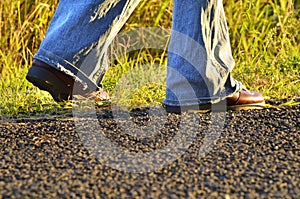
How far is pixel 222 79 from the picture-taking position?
296 cm

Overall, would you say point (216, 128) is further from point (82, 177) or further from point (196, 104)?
point (82, 177)

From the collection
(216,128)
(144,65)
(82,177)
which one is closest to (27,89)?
(144,65)

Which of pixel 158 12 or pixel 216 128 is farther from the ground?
pixel 158 12

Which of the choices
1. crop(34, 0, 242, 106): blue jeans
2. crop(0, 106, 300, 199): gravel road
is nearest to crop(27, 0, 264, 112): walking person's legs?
crop(34, 0, 242, 106): blue jeans

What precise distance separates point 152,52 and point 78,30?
2242mm

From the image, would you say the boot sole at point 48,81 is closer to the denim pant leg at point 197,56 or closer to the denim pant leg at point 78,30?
the denim pant leg at point 78,30

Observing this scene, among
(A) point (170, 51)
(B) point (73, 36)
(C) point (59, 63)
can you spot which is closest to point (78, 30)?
(B) point (73, 36)

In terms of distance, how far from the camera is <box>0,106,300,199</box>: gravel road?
1.97m

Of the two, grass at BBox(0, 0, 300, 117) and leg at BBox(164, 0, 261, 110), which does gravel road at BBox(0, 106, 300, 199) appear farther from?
grass at BBox(0, 0, 300, 117)

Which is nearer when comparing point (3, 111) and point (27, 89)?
point (3, 111)

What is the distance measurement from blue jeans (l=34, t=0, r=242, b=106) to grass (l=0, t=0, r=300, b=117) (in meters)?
0.36

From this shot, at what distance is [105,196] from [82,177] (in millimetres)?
188

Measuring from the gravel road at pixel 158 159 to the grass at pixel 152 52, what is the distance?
0.40 m

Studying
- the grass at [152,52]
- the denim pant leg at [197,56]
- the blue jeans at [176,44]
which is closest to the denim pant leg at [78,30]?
the blue jeans at [176,44]
